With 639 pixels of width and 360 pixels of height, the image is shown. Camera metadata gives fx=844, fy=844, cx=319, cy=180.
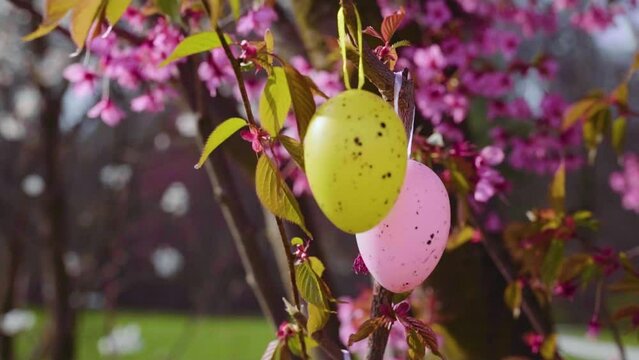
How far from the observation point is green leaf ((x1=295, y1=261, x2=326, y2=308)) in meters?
0.69

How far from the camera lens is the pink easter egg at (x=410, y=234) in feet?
1.95

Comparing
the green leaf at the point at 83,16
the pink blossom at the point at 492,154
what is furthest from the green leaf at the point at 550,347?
the green leaf at the point at 83,16

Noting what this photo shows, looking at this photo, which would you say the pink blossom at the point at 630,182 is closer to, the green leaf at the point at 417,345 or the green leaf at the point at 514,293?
the green leaf at the point at 514,293

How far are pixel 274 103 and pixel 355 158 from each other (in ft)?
0.52

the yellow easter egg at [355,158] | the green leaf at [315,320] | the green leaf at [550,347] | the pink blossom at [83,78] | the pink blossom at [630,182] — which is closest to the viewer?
the yellow easter egg at [355,158]

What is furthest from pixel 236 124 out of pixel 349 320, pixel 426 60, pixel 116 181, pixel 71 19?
pixel 116 181

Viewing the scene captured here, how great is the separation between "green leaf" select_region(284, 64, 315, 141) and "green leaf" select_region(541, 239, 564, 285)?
0.64m

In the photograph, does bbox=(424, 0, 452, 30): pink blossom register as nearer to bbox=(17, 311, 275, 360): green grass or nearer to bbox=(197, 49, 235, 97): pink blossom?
bbox=(197, 49, 235, 97): pink blossom

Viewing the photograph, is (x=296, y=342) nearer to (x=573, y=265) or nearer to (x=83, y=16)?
(x=83, y=16)

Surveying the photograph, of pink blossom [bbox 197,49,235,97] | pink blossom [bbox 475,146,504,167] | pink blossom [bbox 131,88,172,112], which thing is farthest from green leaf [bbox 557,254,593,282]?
pink blossom [bbox 131,88,172,112]

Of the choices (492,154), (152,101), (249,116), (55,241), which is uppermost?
(249,116)

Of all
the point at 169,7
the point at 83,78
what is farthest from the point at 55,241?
the point at 169,7

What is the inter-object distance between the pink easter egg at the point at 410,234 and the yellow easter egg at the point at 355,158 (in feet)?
0.21

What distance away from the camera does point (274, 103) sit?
25.5 inches
